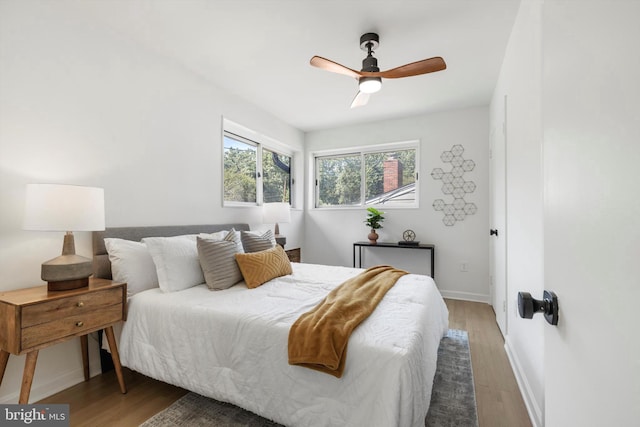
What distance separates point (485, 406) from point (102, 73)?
3.51 meters

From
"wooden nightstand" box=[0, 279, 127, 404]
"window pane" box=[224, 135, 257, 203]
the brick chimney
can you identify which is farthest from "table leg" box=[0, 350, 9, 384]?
the brick chimney

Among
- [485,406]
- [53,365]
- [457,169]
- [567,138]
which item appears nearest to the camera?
[567,138]

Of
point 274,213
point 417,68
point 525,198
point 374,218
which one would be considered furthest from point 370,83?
point 374,218

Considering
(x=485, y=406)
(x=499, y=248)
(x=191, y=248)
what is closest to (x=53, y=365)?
(x=191, y=248)

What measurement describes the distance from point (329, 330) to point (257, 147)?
3.28m

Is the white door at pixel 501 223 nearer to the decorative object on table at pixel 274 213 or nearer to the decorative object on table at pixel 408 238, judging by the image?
the decorative object on table at pixel 408 238

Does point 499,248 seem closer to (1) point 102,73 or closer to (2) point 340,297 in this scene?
(2) point 340,297

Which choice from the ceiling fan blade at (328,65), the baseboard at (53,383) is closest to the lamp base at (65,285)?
the baseboard at (53,383)

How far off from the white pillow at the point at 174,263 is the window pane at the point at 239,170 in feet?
4.33

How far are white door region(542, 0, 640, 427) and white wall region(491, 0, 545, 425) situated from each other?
114 centimetres

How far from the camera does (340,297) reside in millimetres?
1819

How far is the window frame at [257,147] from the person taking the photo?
3551mm

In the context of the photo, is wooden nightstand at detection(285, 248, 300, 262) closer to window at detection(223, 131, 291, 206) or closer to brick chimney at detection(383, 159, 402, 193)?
window at detection(223, 131, 291, 206)

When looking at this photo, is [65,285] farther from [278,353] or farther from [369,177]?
[369,177]
